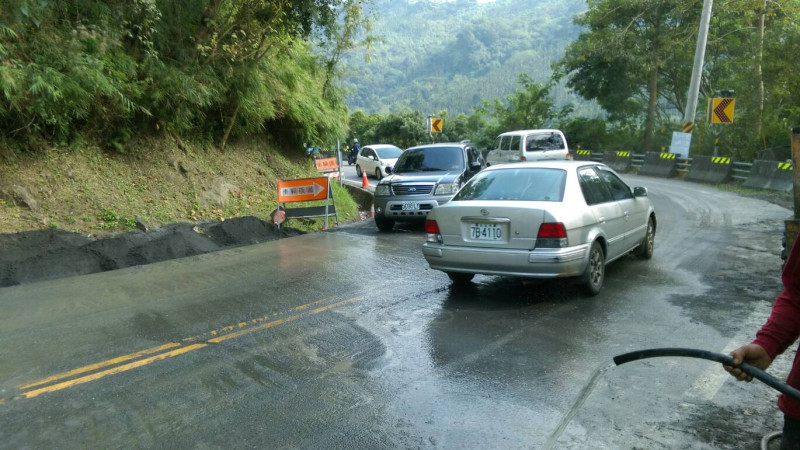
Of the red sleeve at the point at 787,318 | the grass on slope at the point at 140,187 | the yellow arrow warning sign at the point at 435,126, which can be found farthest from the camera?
the yellow arrow warning sign at the point at 435,126

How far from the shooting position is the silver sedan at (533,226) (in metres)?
6.55

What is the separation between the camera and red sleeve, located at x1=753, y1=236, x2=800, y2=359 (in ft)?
8.23

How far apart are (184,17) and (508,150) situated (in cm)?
1097

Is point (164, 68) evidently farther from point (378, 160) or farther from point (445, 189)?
point (378, 160)

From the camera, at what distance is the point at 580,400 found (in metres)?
4.28

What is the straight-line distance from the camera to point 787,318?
2.53 m

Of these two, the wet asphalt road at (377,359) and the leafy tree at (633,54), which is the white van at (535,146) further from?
the leafy tree at (633,54)

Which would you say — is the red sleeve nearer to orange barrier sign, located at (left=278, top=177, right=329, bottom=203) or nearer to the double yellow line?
the double yellow line

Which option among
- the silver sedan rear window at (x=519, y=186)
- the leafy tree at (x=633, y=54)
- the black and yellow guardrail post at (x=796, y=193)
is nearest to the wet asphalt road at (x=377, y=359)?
the black and yellow guardrail post at (x=796, y=193)

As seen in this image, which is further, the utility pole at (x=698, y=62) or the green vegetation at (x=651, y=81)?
the green vegetation at (x=651, y=81)

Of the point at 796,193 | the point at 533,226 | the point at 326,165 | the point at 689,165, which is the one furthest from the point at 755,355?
the point at 689,165

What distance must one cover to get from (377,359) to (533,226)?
246 centimetres

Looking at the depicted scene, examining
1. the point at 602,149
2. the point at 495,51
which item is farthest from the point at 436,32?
the point at 602,149

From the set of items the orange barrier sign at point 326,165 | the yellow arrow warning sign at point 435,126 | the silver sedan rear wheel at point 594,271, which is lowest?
the silver sedan rear wheel at point 594,271
